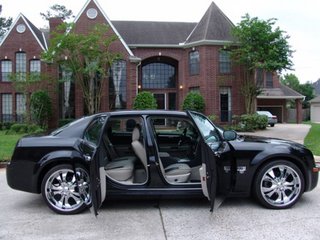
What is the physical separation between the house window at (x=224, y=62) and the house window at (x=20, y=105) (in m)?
14.4

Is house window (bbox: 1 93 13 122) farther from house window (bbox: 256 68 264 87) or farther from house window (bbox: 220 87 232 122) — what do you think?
house window (bbox: 256 68 264 87)

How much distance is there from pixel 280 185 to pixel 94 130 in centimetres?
284

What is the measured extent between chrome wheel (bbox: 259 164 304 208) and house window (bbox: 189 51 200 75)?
20.7 meters

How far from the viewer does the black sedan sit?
5012 mm

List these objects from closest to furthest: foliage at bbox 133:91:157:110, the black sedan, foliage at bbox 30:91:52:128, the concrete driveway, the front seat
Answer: the concrete driveway
the black sedan
the front seat
foliage at bbox 133:91:157:110
foliage at bbox 30:91:52:128

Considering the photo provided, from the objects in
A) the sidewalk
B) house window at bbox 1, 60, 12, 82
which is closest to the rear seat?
the sidewalk

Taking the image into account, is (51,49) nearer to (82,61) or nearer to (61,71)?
(82,61)

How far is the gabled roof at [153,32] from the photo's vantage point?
2706 cm

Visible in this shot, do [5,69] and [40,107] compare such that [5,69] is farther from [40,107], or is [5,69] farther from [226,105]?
[226,105]

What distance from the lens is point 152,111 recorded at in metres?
5.30

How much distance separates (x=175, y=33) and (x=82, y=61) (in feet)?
30.3

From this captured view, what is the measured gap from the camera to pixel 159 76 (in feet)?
93.0

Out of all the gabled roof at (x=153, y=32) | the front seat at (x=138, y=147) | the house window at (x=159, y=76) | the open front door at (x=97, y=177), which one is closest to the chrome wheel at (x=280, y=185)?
the front seat at (x=138, y=147)

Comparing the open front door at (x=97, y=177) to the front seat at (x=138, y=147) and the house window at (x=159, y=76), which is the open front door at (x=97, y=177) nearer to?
the front seat at (x=138, y=147)
